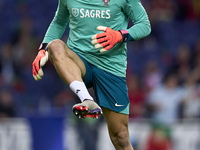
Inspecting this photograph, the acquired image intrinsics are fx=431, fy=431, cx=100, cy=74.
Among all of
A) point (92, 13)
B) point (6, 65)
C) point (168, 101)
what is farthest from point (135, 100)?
point (92, 13)

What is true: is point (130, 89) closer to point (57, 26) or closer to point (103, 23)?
point (57, 26)

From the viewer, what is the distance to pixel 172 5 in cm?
1100

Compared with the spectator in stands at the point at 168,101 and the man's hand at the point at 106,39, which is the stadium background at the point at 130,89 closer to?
the spectator in stands at the point at 168,101

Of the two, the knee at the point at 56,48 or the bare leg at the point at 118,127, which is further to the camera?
the bare leg at the point at 118,127

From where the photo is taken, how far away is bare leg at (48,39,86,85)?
392 centimetres

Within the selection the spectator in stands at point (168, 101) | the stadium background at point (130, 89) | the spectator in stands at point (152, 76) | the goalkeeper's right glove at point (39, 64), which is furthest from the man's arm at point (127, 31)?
the spectator in stands at point (152, 76)

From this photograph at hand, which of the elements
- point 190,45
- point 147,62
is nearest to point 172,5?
point 190,45

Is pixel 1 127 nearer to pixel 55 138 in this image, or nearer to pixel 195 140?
pixel 55 138

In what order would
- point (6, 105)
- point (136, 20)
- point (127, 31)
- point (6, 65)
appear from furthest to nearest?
point (6, 65) < point (6, 105) < point (136, 20) < point (127, 31)

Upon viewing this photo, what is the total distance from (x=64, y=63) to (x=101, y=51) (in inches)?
14.3

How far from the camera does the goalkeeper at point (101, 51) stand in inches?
156

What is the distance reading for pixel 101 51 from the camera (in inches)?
158

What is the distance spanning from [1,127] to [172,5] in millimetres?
5510

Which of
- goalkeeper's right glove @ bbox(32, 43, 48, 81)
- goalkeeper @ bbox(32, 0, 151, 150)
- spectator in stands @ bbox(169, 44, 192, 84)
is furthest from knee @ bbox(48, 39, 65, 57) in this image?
spectator in stands @ bbox(169, 44, 192, 84)
